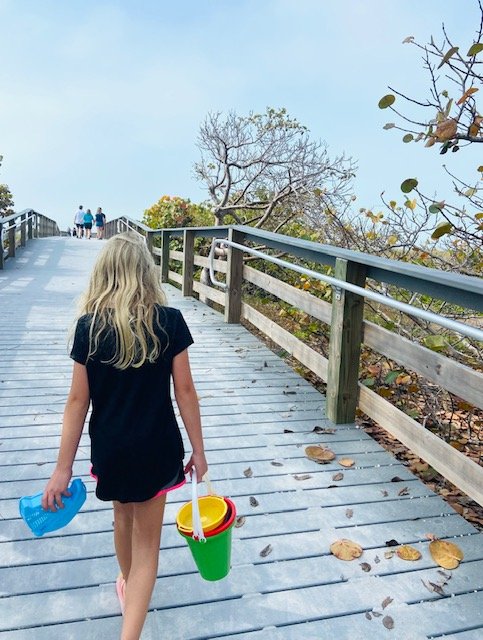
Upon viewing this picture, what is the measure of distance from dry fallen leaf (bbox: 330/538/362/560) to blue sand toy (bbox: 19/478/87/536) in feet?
3.33

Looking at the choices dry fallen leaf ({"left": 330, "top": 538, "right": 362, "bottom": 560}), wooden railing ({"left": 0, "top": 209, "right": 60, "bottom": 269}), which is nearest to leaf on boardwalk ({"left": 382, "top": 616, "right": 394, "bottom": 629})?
dry fallen leaf ({"left": 330, "top": 538, "right": 362, "bottom": 560})

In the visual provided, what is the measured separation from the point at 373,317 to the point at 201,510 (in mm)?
3983

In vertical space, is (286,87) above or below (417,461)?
above

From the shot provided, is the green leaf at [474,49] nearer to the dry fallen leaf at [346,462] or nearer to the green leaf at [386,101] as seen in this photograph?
the green leaf at [386,101]

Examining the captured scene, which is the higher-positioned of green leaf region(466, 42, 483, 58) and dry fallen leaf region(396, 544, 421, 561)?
green leaf region(466, 42, 483, 58)

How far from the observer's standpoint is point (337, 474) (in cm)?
282

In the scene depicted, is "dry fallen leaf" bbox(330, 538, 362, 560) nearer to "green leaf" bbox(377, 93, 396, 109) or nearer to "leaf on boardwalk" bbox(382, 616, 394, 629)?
"leaf on boardwalk" bbox(382, 616, 394, 629)

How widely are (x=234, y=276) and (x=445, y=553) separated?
3921 mm

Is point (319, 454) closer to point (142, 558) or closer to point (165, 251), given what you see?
point (142, 558)

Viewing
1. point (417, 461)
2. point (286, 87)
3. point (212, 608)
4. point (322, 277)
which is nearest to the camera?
point (212, 608)

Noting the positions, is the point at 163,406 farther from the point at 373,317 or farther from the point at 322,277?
the point at 373,317

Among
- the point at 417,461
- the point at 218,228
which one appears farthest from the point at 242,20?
the point at 417,461

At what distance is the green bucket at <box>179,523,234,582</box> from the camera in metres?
1.63

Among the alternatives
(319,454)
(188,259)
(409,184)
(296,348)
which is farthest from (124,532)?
(188,259)
